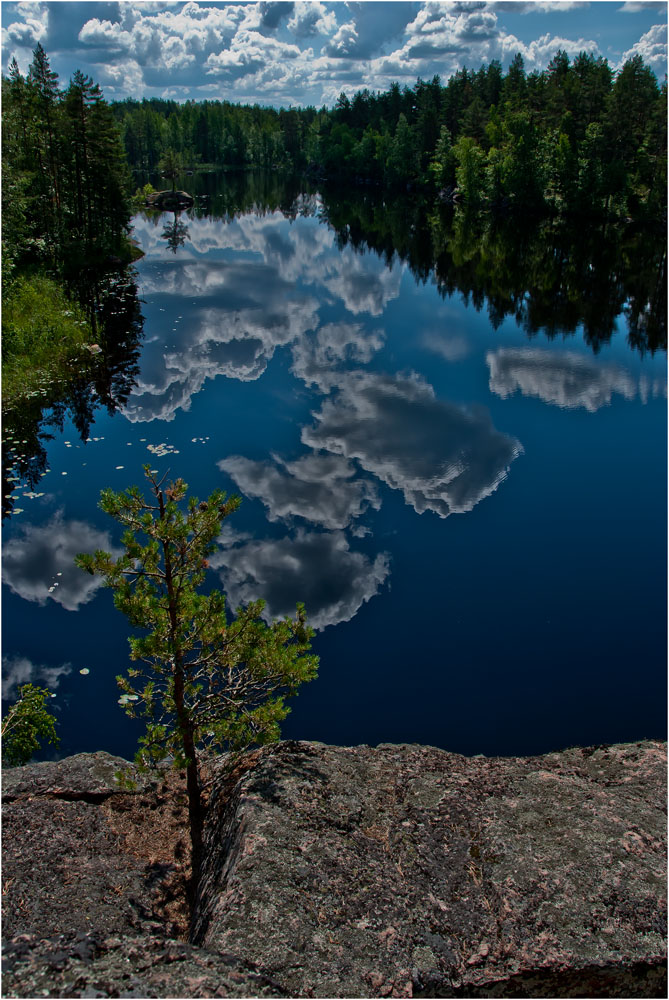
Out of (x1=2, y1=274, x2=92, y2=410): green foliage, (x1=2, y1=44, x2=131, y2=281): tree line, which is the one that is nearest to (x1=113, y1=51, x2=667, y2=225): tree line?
(x1=2, y1=44, x2=131, y2=281): tree line

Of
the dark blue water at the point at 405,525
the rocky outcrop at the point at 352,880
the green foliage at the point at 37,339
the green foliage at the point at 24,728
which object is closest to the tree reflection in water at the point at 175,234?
the green foliage at the point at 37,339

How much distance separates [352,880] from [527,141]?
10247 cm

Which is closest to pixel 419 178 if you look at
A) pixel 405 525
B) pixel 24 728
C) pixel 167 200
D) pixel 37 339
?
pixel 167 200

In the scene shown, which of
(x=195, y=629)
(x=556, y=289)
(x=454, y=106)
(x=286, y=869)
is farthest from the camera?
(x=454, y=106)

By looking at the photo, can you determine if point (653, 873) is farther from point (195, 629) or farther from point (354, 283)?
point (354, 283)

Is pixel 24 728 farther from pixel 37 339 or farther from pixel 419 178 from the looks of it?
pixel 419 178

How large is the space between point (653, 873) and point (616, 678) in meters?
9.84

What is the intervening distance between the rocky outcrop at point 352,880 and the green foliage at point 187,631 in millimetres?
813

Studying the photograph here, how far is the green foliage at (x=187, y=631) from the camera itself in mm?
8148

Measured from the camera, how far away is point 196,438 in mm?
29328

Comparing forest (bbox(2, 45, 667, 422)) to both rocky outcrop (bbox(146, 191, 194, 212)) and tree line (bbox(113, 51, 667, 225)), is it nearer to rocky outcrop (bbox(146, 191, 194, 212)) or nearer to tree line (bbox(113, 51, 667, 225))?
tree line (bbox(113, 51, 667, 225))

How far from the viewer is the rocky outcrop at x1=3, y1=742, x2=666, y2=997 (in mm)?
5777

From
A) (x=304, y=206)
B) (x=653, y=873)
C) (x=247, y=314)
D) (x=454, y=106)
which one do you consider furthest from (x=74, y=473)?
(x=454, y=106)

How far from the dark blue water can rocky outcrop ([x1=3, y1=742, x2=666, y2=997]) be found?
18.5 ft
